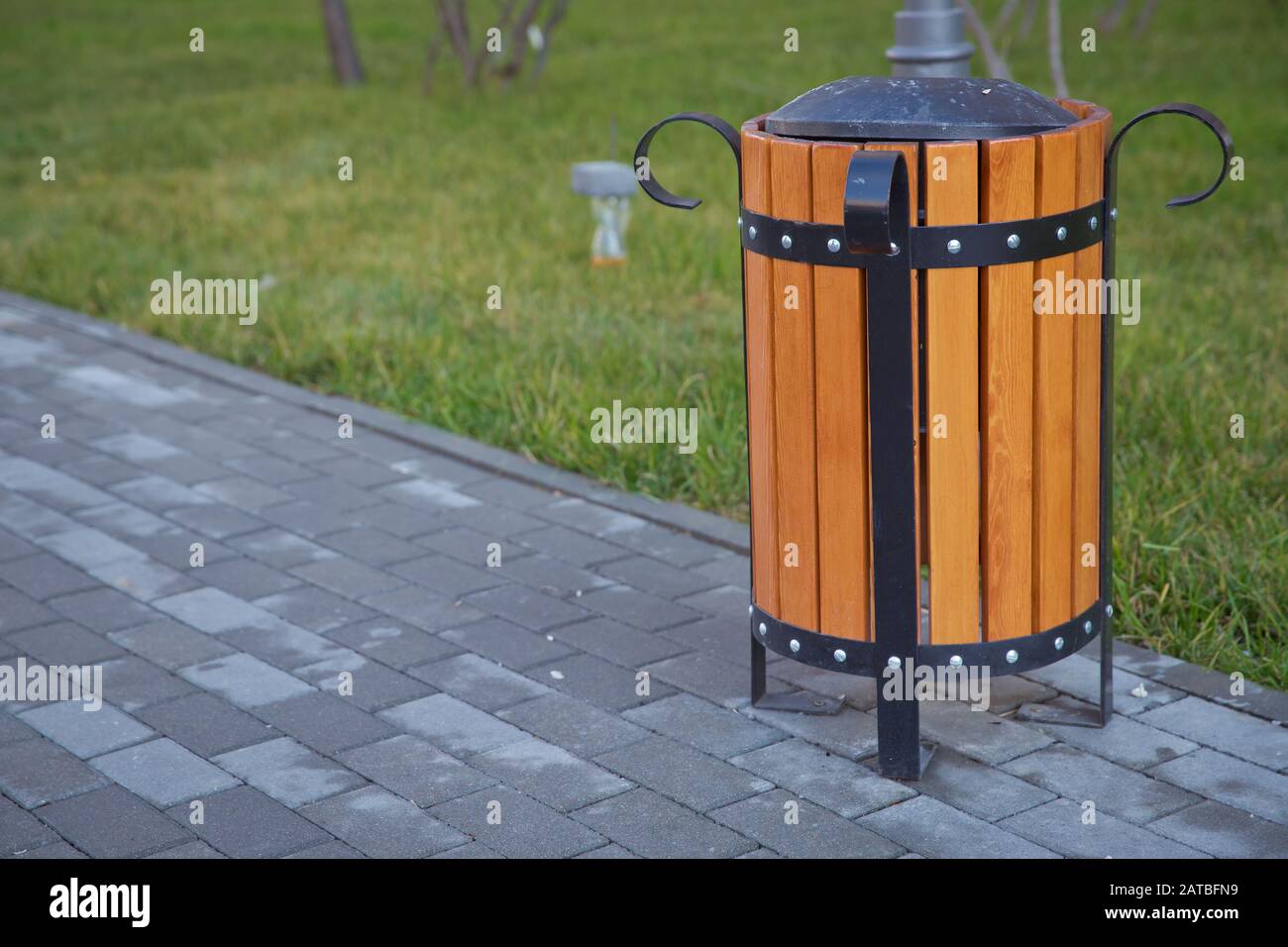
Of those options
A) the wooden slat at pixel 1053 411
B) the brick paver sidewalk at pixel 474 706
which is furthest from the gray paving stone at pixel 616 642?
the wooden slat at pixel 1053 411

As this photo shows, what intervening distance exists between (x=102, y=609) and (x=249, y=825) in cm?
139

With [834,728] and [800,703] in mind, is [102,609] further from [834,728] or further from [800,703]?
[834,728]

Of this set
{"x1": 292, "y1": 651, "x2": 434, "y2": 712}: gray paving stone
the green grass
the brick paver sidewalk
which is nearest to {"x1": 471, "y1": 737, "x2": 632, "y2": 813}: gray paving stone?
the brick paver sidewalk

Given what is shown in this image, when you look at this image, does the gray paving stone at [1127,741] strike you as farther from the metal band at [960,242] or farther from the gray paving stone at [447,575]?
the gray paving stone at [447,575]

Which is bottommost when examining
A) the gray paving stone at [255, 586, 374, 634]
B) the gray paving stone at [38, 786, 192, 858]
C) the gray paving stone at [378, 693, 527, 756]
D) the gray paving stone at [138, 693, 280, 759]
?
the gray paving stone at [38, 786, 192, 858]

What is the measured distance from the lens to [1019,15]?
18562 millimetres

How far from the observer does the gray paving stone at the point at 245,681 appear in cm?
383

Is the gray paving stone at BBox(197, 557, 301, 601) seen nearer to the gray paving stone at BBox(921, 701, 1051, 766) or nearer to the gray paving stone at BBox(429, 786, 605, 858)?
the gray paving stone at BBox(429, 786, 605, 858)

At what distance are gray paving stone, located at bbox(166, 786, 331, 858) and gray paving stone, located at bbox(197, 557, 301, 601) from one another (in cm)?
118

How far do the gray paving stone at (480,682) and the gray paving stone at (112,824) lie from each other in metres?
0.81

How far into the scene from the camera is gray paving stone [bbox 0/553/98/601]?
4520 millimetres
